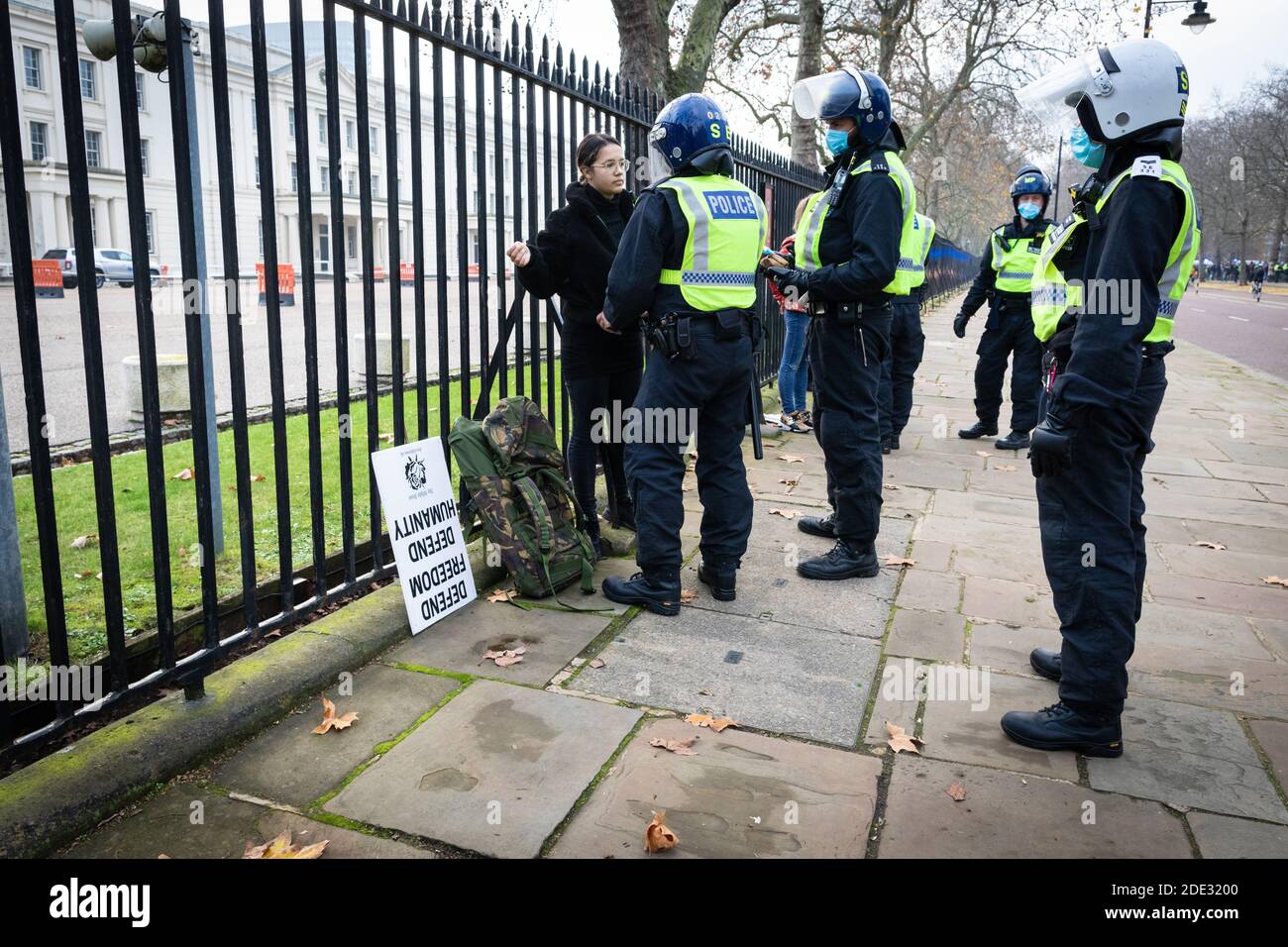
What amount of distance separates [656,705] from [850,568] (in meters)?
1.71

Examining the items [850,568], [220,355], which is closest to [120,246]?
[220,355]

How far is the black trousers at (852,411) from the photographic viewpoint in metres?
4.62

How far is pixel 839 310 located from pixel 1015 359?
4.50 m

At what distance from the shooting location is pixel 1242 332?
2314cm

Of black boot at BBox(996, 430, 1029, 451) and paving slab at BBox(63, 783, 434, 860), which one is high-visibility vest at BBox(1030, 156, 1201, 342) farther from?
black boot at BBox(996, 430, 1029, 451)

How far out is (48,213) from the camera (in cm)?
3850

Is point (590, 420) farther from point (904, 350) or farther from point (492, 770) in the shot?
point (904, 350)

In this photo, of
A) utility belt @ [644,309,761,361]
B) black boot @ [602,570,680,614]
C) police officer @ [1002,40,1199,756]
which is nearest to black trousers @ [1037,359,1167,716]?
police officer @ [1002,40,1199,756]

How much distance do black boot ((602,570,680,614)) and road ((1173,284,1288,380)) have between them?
13.8m

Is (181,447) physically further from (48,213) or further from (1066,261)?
(48,213)

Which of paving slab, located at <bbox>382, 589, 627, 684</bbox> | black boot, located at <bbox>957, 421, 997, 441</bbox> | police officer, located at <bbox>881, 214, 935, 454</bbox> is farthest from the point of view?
black boot, located at <bbox>957, 421, 997, 441</bbox>

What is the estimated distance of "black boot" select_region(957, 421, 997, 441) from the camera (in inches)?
342

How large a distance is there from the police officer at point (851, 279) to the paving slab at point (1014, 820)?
186cm

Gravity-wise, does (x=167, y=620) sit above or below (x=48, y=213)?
below
